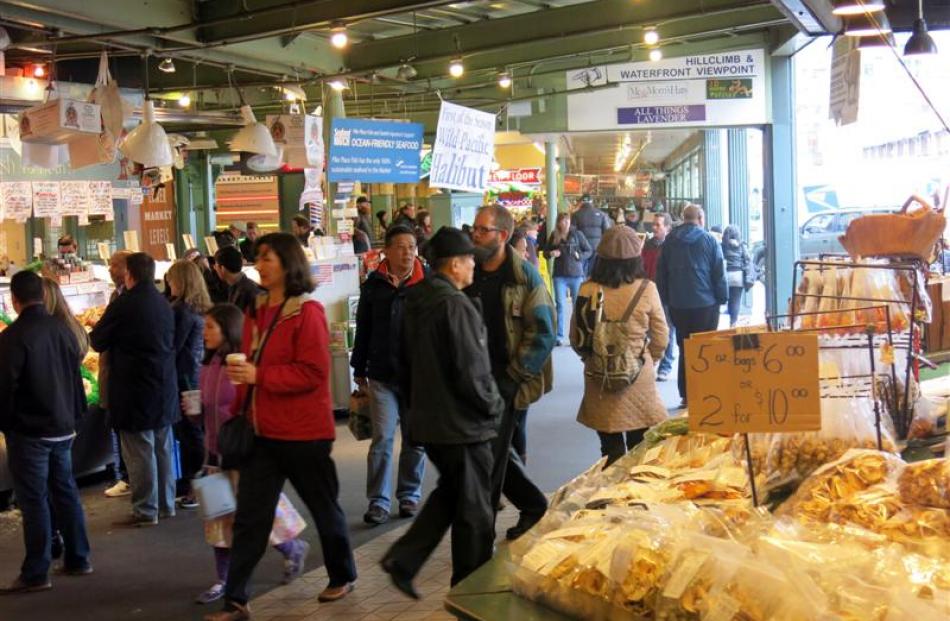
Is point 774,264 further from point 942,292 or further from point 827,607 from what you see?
point 827,607

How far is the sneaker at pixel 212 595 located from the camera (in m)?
5.36

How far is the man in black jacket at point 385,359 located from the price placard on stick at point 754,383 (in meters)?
3.45

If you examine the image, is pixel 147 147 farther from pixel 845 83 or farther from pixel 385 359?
pixel 845 83

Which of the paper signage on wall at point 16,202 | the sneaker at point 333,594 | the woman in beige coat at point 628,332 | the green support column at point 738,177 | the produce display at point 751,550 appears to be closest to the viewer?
the produce display at point 751,550

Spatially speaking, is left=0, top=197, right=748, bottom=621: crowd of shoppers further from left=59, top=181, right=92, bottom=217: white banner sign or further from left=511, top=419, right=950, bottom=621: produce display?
left=59, top=181, right=92, bottom=217: white banner sign

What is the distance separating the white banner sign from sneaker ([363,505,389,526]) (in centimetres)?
859

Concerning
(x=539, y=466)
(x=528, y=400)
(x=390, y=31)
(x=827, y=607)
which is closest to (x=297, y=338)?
(x=528, y=400)

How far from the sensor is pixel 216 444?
17.4 ft

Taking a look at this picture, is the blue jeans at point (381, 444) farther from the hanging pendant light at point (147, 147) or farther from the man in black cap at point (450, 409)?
the hanging pendant light at point (147, 147)

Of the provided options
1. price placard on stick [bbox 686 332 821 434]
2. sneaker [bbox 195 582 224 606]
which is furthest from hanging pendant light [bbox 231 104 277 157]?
price placard on stick [bbox 686 332 821 434]

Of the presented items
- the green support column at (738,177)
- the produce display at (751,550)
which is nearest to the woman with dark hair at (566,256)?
the green support column at (738,177)

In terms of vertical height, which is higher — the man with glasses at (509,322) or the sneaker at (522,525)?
the man with glasses at (509,322)

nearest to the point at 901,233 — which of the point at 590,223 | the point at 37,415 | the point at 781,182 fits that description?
the point at 37,415

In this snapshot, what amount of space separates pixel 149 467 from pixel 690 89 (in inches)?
350
